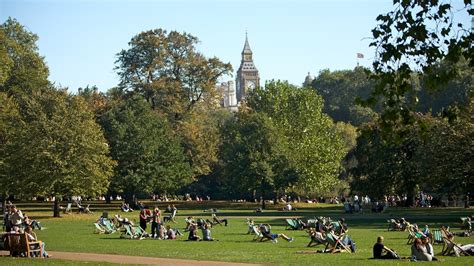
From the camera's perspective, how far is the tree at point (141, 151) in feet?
264

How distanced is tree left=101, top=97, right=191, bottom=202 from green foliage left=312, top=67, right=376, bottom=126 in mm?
61808

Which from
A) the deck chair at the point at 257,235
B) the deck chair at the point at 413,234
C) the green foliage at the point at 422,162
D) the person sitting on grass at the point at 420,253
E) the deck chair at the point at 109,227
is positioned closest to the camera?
the person sitting on grass at the point at 420,253

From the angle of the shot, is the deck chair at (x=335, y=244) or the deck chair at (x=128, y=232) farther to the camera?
the deck chair at (x=128, y=232)

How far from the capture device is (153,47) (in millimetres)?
95312

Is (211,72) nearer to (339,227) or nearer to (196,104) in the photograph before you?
(196,104)

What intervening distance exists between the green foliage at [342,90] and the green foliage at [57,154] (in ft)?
268

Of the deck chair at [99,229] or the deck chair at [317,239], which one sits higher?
the deck chair at [99,229]

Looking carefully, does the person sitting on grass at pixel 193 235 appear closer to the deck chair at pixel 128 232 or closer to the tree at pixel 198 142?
the deck chair at pixel 128 232

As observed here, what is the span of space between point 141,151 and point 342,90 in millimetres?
89811

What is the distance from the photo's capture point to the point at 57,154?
206ft

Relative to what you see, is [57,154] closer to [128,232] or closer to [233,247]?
[128,232]

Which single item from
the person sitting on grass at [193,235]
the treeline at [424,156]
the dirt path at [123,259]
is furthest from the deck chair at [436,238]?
the dirt path at [123,259]

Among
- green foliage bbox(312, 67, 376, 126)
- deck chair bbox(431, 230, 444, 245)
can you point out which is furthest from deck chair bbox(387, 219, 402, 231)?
green foliage bbox(312, 67, 376, 126)

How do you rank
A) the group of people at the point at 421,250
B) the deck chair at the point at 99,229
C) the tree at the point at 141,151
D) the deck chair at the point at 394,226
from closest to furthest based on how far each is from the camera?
the group of people at the point at 421,250 → the deck chair at the point at 99,229 → the deck chair at the point at 394,226 → the tree at the point at 141,151
